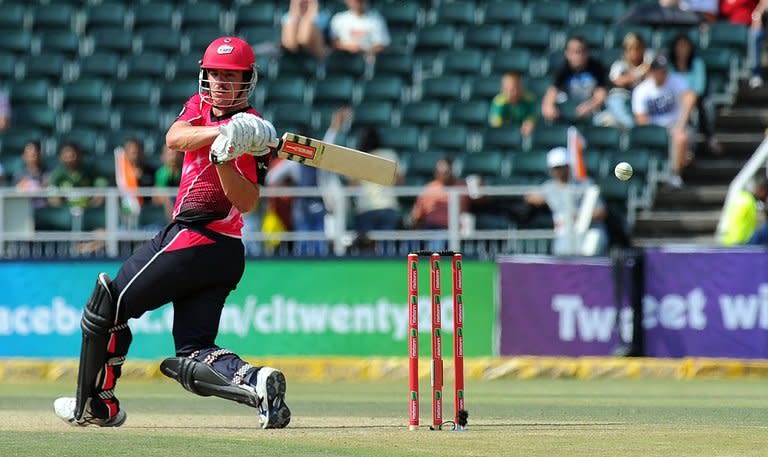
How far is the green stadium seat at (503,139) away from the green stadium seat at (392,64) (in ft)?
6.25

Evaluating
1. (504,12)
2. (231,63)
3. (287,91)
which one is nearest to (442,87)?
(504,12)

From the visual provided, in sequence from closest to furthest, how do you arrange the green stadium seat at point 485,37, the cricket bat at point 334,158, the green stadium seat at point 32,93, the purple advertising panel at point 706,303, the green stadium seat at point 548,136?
1. the cricket bat at point 334,158
2. the purple advertising panel at point 706,303
3. the green stadium seat at point 548,136
4. the green stadium seat at point 485,37
5. the green stadium seat at point 32,93

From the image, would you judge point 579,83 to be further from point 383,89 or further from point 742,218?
point 742,218

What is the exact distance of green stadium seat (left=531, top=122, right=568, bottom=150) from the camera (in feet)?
54.2

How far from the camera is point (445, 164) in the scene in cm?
1509

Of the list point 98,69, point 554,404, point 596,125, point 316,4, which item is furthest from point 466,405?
point 98,69

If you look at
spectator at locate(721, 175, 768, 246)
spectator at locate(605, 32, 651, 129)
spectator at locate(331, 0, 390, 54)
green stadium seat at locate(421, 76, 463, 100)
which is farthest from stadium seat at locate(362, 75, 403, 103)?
spectator at locate(721, 175, 768, 246)

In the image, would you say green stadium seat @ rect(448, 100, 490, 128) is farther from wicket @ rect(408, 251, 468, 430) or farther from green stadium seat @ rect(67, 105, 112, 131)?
wicket @ rect(408, 251, 468, 430)

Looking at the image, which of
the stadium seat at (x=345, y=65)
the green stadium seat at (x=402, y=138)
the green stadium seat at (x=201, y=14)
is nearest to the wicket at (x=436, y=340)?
the green stadium seat at (x=402, y=138)

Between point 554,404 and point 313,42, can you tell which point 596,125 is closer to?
point 313,42

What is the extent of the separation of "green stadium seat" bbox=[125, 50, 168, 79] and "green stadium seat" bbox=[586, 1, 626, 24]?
5036 mm

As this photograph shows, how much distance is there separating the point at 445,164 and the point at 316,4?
3760mm

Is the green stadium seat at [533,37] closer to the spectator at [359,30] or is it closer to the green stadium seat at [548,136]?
the spectator at [359,30]

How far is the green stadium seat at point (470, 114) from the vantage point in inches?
693
